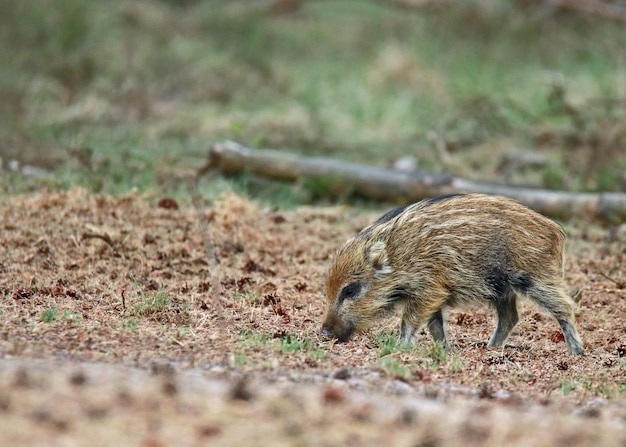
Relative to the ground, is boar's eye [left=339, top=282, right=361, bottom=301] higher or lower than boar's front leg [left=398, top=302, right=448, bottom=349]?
higher

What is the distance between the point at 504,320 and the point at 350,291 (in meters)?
1.19

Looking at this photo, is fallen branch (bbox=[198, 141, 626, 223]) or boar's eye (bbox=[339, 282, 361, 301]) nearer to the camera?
boar's eye (bbox=[339, 282, 361, 301])

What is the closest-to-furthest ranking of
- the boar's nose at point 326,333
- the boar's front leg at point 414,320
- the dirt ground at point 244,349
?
1. the dirt ground at point 244,349
2. the boar's nose at point 326,333
3. the boar's front leg at point 414,320

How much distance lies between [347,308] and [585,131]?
7.49 metres

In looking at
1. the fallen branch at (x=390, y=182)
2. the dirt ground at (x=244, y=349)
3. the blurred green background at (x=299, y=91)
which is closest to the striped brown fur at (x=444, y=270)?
the dirt ground at (x=244, y=349)

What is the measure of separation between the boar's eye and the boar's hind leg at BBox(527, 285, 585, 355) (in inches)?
48.0

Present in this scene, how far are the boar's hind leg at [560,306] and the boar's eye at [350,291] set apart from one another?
1.22 metres

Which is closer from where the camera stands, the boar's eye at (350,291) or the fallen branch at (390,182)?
the boar's eye at (350,291)

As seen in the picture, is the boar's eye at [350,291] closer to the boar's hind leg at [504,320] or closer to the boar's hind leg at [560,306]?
the boar's hind leg at [504,320]

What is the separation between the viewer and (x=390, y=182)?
37.6ft

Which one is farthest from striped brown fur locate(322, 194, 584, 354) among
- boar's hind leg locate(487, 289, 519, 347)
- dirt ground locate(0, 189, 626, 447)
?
dirt ground locate(0, 189, 626, 447)

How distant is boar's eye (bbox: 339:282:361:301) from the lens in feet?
22.6

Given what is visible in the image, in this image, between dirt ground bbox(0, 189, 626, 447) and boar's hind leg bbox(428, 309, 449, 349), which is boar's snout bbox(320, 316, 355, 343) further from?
boar's hind leg bbox(428, 309, 449, 349)

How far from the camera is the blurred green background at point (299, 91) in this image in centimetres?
1244
